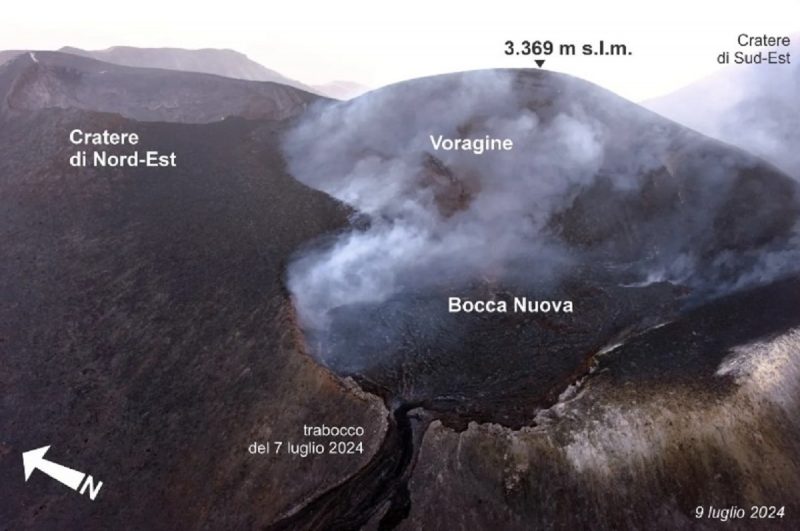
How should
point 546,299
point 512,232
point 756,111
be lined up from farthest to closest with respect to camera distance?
point 756,111 < point 512,232 < point 546,299

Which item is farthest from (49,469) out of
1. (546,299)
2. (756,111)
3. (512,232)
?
(756,111)

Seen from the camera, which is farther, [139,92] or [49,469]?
[139,92]

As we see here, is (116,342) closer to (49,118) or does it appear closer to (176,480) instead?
(176,480)

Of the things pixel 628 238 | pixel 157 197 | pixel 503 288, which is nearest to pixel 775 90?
pixel 628 238

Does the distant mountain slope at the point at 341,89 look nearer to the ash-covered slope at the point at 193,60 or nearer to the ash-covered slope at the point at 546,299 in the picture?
the ash-covered slope at the point at 193,60

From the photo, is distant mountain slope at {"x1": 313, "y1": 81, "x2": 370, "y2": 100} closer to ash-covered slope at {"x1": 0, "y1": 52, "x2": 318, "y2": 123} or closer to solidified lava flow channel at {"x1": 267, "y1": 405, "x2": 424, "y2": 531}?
ash-covered slope at {"x1": 0, "y1": 52, "x2": 318, "y2": 123}

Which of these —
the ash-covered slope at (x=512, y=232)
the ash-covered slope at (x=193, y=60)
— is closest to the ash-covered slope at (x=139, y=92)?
the ash-covered slope at (x=512, y=232)

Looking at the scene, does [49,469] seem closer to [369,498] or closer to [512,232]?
[369,498]

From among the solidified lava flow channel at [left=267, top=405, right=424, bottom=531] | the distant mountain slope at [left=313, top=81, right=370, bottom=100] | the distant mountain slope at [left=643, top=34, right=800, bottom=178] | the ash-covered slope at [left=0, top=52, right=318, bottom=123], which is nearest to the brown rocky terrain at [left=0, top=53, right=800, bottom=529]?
the solidified lava flow channel at [left=267, top=405, right=424, bottom=531]
